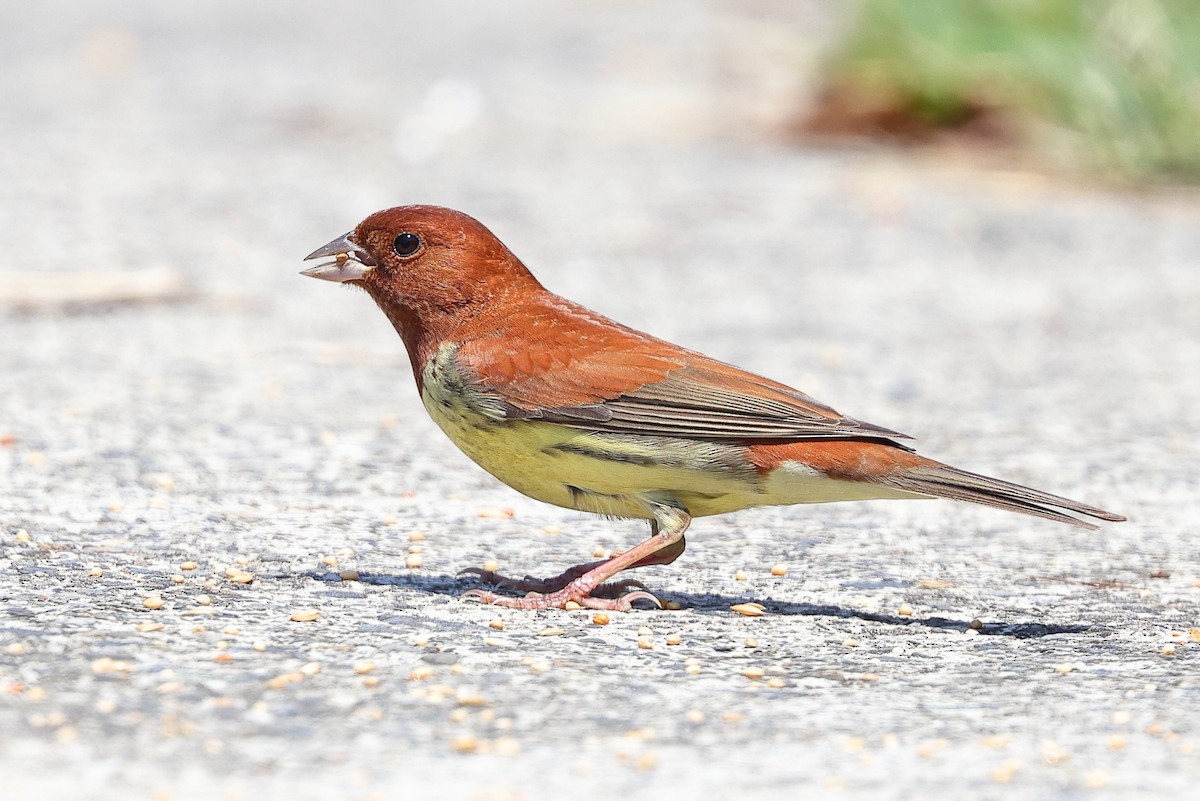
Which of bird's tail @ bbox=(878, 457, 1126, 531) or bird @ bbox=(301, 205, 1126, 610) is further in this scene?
bird @ bbox=(301, 205, 1126, 610)

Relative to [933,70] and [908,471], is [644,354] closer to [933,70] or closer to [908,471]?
[908,471]

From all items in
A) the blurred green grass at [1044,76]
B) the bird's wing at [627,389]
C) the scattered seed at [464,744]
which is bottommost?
the scattered seed at [464,744]

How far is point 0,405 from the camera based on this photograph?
6211mm

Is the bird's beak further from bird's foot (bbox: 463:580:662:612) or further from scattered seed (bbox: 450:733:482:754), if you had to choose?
scattered seed (bbox: 450:733:482:754)

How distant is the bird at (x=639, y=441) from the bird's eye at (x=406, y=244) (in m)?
0.26

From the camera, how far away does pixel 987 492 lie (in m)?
4.14

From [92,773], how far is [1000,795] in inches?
62.2

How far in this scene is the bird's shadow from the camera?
4.31m

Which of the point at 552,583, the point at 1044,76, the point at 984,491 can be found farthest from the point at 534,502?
the point at 1044,76

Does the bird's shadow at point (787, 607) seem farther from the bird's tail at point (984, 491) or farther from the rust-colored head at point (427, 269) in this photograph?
the rust-colored head at point (427, 269)

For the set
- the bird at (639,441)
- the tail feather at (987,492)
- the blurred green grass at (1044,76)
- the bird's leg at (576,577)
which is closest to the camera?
the tail feather at (987,492)

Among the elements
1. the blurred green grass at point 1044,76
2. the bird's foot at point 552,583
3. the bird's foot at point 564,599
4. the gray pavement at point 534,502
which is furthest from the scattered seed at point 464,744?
the blurred green grass at point 1044,76

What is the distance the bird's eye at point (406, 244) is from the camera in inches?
182

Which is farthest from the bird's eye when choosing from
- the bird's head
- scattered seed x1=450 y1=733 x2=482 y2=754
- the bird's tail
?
scattered seed x1=450 y1=733 x2=482 y2=754
